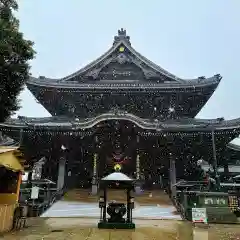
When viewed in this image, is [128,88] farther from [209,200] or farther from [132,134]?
[209,200]

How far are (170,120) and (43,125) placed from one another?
10236mm

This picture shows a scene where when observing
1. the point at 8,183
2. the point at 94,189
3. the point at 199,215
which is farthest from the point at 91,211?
the point at 199,215

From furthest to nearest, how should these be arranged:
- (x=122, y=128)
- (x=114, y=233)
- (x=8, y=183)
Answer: (x=122, y=128), (x=8, y=183), (x=114, y=233)

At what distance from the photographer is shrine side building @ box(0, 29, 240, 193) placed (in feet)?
66.4

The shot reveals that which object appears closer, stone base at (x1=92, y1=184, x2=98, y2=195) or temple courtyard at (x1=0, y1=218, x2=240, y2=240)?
temple courtyard at (x1=0, y1=218, x2=240, y2=240)

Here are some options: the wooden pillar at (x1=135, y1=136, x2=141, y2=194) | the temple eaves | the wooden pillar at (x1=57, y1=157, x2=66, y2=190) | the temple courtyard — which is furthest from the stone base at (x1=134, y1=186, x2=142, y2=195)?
the temple courtyard

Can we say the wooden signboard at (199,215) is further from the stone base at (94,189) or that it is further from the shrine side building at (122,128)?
the stone base at (94,189)

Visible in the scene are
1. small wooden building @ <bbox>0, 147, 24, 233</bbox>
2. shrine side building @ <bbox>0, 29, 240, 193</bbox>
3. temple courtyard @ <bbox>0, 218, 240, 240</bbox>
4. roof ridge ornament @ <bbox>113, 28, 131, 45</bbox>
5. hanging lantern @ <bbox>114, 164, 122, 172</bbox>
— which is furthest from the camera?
roof ridge ornament @ <bbox>113, 28, 131, 45</bbox>

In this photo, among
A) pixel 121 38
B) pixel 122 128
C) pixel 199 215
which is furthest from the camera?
pixel 121 38

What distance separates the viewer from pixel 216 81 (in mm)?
22859

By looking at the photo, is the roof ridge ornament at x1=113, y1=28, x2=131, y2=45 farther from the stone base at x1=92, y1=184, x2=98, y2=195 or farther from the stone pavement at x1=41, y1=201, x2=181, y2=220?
the stone pavement at x1=41, y1=201, x2=181, y2=220

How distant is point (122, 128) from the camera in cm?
2091

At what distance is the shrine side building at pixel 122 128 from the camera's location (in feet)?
66.4

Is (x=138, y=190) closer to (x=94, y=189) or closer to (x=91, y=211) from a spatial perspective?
(x=94, y=189)
